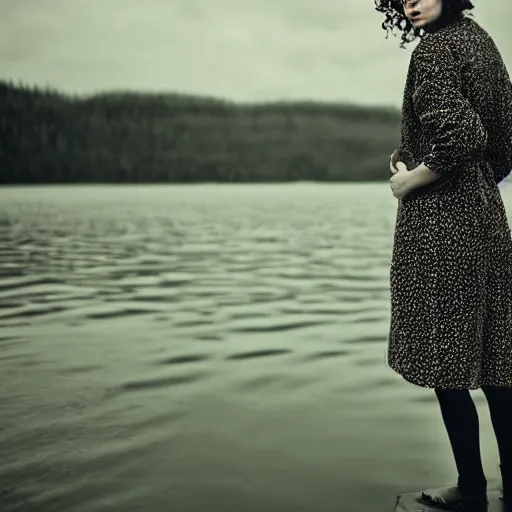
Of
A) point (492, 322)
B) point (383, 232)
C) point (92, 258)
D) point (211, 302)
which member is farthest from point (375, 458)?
point (383, 232)

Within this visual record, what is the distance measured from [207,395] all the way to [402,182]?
128cm

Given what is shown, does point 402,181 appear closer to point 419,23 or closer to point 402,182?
point 402,182

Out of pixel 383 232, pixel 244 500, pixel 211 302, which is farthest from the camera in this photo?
pixel 383 232

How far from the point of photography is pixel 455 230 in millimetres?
1477

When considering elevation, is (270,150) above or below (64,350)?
above

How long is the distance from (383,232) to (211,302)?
5.55 m

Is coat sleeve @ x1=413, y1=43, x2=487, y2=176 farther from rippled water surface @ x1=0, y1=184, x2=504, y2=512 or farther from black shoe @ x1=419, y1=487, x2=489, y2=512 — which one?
rippled water surface @ x1=0, y1=184, x2=504, y2=512

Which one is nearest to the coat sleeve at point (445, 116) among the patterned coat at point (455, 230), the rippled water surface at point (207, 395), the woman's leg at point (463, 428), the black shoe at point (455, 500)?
the patterned coat at point (455, 230)

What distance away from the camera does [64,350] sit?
3.30 m

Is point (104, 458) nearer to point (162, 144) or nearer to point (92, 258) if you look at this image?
point (92, 258)

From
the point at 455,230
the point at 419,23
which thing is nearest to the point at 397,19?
the point at 419,23

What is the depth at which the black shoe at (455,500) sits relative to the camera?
61.0 inches

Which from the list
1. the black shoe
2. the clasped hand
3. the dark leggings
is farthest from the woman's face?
the black shoe

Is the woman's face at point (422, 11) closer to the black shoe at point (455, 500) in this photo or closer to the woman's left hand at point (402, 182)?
the woman's left hand at point (402, 182)
